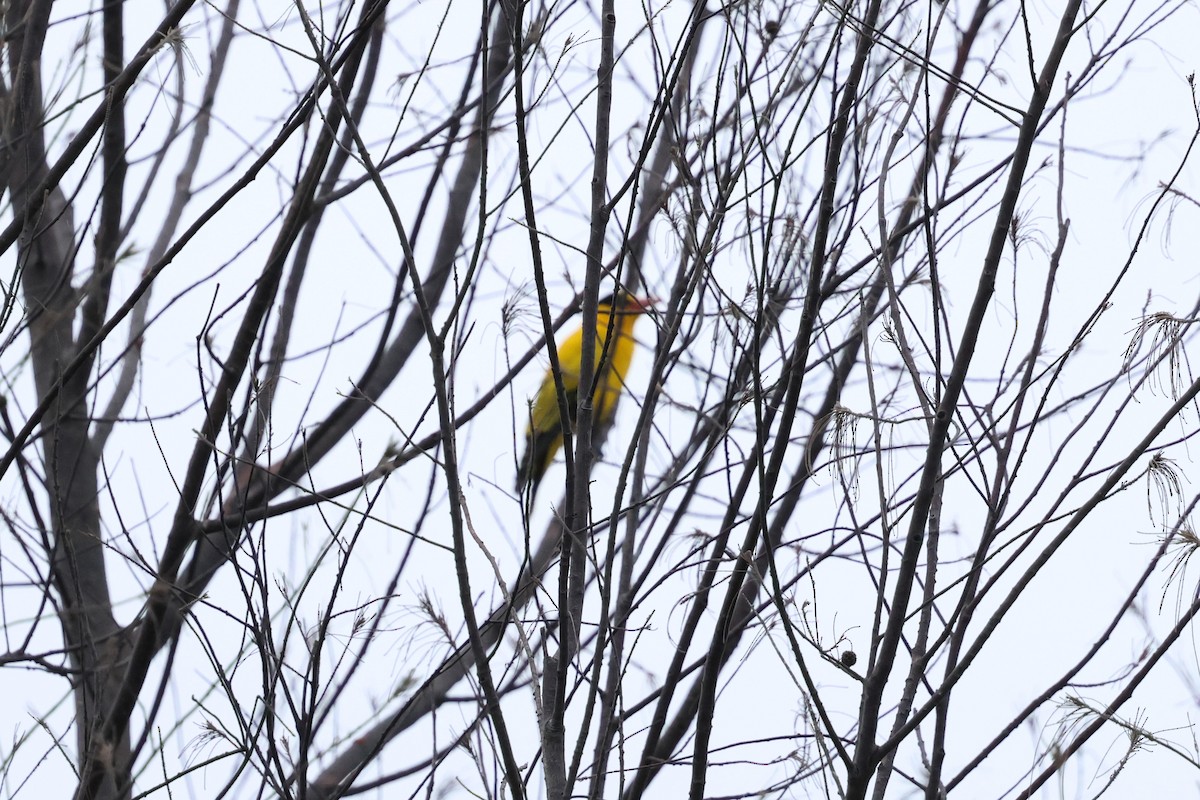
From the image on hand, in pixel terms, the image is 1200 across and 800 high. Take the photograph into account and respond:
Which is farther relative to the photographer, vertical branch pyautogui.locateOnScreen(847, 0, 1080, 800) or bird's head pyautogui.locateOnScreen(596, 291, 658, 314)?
bird's head pyautogui.locateOnScreen(596, 291, 658, 314)

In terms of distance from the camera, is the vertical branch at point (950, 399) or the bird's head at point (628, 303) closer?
the vertical branch at point (950, 399)

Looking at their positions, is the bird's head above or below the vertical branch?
above

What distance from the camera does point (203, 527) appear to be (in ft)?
7.27

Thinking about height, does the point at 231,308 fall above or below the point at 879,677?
above

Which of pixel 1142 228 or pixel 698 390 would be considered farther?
pixel 698 390

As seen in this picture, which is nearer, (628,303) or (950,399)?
(950,399)

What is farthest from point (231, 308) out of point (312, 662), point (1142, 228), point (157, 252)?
point (1142, 228)

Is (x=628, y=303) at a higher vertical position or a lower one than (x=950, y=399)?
higher

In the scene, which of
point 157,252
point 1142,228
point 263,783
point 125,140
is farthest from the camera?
point 157,252

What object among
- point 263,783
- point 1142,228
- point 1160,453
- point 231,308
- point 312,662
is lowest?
point 263,783

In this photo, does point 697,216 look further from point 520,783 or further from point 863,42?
point 520,783

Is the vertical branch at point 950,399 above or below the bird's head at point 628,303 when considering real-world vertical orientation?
below

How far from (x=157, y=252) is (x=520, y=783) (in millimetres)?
2381

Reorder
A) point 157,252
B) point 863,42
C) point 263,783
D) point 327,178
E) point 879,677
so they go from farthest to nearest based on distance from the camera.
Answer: point 157,252, point 327,178, point 263,783, point 863,42, point 879,677
